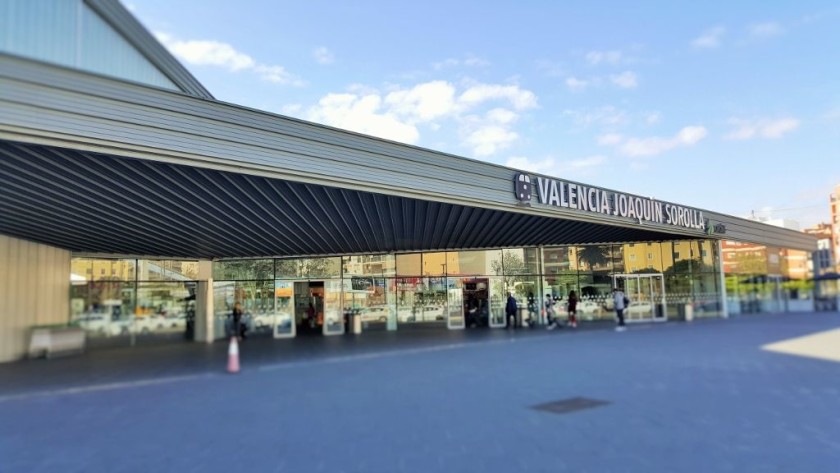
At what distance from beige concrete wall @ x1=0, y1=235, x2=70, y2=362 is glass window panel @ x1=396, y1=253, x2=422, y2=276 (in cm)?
1232

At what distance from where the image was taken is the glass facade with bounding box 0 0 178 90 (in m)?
9.34

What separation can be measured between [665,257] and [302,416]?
21648 mm

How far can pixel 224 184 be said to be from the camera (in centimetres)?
1046

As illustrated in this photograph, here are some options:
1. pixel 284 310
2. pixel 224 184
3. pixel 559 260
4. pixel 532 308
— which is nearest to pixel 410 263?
pixel 532 308

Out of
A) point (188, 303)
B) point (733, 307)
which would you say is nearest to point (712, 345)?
point (733, 307)

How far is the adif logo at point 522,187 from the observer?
13945 millimetres

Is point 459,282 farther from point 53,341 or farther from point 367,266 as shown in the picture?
point 53,341

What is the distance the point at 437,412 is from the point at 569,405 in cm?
182

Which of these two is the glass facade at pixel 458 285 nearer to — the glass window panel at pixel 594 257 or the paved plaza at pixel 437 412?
the glass window panel at pixel 594 257

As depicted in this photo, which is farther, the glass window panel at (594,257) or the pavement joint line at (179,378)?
the glass window panel at (594,257)

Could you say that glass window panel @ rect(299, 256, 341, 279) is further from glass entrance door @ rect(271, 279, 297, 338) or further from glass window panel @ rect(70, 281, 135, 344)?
glass window panel @ rect(70, 281, 135, 344)

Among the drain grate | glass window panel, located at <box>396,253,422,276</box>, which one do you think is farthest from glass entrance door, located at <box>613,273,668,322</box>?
the drain grate

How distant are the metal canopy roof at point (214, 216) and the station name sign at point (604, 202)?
0.81m

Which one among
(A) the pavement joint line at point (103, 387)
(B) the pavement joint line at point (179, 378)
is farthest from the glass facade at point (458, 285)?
(A) the pavement joint line at point (103, 387)
